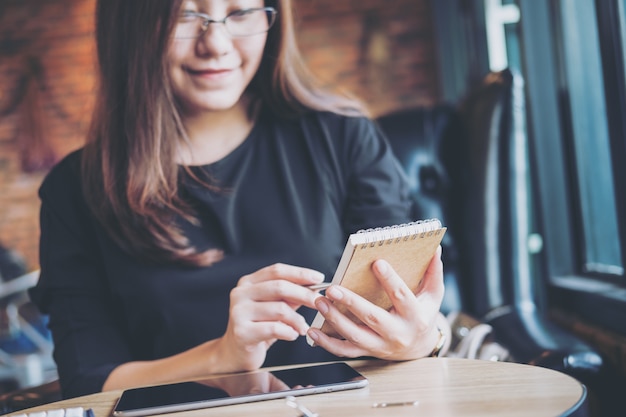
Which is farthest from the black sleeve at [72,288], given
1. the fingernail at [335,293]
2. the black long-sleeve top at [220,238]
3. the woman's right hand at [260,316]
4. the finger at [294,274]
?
the fingernail at [335,293]

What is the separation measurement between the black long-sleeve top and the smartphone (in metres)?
0.28

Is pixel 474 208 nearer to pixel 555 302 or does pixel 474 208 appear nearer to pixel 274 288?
pixel 555 302

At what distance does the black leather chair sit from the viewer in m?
1.71

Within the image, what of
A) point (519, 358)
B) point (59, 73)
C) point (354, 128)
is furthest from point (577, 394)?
point (59, 73)

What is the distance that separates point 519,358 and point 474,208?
2.14 ft

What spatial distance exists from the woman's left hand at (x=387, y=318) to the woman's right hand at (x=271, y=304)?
3 centimetres

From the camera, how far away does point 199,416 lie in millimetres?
743

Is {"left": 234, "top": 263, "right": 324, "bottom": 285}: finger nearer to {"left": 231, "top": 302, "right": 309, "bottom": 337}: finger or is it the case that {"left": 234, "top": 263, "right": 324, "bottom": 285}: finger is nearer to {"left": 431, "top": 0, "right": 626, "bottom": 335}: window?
{"left": 231, "top": 302, "right": 309, "bottom": 337}: finger

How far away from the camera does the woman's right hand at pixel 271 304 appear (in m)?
0.86

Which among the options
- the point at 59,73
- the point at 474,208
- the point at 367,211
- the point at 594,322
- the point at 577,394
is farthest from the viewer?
the point at 59,73

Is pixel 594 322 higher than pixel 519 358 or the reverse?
the reverse

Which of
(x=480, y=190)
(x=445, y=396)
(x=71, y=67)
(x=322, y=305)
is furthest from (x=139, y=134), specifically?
(x=71, y=67)

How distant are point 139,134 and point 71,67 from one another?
16.8 ft

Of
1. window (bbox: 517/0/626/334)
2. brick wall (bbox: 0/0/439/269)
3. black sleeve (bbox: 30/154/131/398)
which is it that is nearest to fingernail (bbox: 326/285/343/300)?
black sleeve (bbox: 30/154/131/398)
